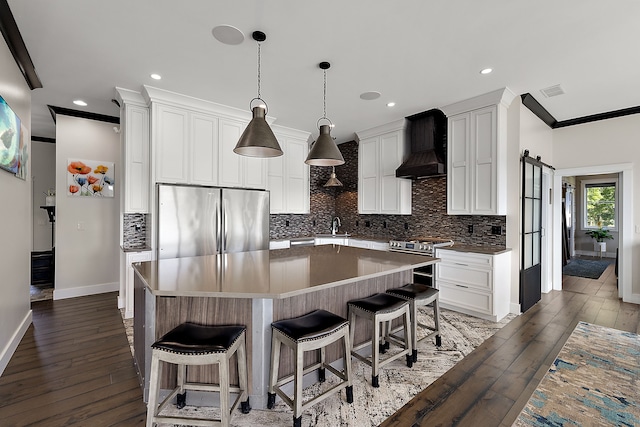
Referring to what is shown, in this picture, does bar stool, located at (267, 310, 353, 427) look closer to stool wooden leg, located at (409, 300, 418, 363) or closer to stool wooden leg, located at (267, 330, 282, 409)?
stool wooden leg, located at (267, 330, 282, 409)

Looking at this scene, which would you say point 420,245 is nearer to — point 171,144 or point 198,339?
point 198,339

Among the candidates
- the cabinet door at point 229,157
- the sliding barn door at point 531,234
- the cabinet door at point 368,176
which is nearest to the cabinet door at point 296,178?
the cabinet door at point 368,176

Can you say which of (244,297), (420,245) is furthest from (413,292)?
(244,297)

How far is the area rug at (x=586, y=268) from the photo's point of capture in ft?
20.2

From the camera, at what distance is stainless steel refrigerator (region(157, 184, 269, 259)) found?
3.61 meters

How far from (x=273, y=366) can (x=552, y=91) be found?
445cm

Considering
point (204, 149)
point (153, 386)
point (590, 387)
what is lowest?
point (590, 387)

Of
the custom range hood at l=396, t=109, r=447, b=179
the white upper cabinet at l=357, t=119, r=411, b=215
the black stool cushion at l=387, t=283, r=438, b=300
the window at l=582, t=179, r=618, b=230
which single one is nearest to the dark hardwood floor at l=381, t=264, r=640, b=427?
the black stool cushion at l=387, t=283, r=438, b=300

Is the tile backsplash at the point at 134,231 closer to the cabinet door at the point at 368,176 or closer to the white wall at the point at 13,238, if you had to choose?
the white wall at the point at 13,238

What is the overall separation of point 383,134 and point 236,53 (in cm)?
299

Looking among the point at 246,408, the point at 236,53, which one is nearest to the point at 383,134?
the point at 236,53

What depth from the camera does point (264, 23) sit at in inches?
92.9

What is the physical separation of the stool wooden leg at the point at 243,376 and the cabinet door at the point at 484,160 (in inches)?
136

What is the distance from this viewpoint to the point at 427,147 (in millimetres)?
4531
